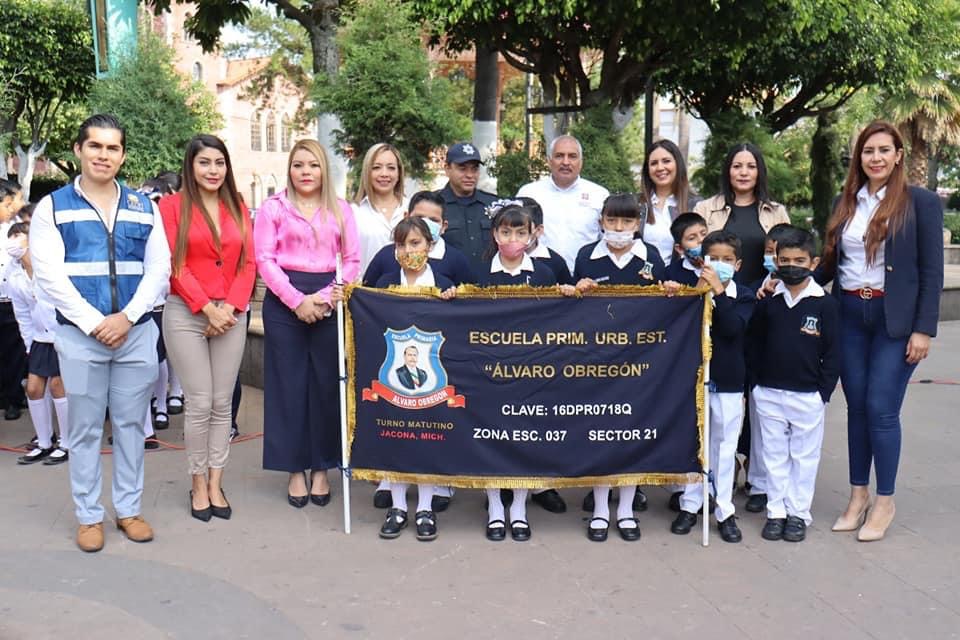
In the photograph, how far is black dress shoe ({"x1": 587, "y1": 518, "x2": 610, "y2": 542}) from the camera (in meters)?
4.70

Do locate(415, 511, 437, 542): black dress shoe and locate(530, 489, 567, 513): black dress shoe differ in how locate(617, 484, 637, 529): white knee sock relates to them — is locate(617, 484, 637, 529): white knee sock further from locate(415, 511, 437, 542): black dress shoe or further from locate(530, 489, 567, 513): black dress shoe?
locate(415, 511, 437, 542): black dress shoe

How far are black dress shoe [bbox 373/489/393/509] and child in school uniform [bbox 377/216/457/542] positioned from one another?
0.74 ft

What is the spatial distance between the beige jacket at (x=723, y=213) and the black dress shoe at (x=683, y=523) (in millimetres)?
1554

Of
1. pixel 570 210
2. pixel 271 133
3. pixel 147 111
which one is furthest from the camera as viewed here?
pixel 271 133

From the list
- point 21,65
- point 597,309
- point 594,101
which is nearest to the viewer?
point 597,309

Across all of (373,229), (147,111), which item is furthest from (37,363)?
(147,111)

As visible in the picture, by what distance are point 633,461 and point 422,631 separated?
1530 mm

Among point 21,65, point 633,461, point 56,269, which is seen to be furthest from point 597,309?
point 21,65

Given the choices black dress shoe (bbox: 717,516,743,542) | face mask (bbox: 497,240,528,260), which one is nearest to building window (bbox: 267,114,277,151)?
face mask (bbox: 497,240,528,260)

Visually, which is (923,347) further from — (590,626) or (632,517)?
(590,626)

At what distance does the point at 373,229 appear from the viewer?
5.61m

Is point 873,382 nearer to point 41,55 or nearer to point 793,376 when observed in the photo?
point 793,376

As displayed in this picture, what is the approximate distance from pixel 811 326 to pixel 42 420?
16.0ft

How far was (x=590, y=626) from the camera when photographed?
12.2ft
